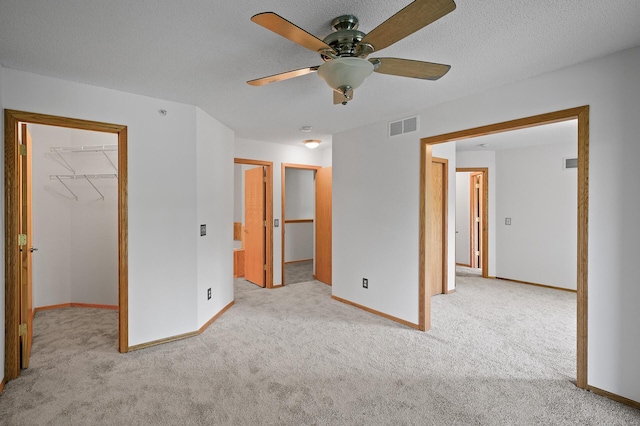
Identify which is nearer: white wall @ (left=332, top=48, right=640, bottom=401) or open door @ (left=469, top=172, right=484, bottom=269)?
white wall @ (left=332, top=48, right=640, bottom=401)

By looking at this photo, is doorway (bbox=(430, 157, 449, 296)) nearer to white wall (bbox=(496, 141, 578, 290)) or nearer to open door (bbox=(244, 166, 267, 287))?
white wall (bbox=(496, 141, 578, 290))

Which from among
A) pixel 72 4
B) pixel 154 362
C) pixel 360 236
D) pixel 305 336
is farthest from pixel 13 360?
pixel 360 236

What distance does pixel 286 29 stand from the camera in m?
1.42

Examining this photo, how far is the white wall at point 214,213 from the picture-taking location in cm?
340

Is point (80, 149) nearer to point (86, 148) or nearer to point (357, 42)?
point (86, 148)

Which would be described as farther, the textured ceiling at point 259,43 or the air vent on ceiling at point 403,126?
the air vent on ceiling at point 403,126

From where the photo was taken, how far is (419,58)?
7.26 feet

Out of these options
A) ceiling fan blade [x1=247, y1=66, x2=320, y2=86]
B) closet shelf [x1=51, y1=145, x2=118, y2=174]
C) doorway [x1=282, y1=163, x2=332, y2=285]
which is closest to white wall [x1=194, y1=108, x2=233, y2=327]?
closet shelf [x1=51, y1=145, x2=118, y2=174]

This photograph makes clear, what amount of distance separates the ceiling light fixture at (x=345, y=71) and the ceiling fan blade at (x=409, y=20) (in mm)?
120

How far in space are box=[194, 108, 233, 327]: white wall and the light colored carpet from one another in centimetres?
38

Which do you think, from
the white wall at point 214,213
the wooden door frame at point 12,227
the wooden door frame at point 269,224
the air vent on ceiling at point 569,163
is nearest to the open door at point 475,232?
the air vent on ceiling at point 569,163

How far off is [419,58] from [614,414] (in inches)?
103

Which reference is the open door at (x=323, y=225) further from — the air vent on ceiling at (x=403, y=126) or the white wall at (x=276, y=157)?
the air vent on ceiling at (x=403, y=126)

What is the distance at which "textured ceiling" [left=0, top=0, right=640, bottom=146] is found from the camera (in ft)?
5.38
